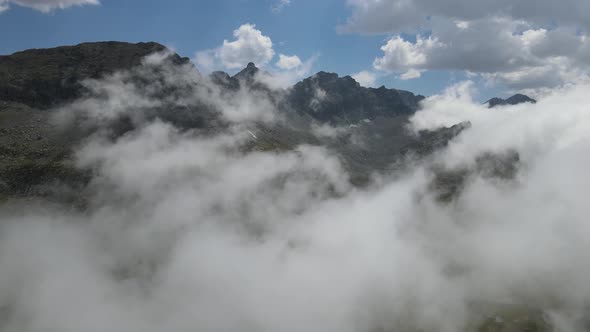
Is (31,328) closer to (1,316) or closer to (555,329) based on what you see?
(1,316)

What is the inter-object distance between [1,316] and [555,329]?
258 m

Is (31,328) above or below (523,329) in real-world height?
above

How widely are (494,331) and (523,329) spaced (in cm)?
1348

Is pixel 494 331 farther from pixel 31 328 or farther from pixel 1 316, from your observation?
pixel 1 316

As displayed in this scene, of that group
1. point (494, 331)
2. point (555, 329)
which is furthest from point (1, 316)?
point (555, 329)

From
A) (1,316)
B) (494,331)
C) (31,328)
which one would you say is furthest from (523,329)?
(1,316)

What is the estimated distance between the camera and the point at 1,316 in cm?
19712

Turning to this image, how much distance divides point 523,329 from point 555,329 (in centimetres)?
1504

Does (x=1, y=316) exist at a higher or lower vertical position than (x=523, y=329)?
higher

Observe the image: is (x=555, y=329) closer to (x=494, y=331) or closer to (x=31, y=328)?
(x=494, y=331)

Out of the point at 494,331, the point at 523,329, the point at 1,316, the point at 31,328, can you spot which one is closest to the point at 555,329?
the point at 523,329

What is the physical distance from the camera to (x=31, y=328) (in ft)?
641

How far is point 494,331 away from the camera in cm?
19975
